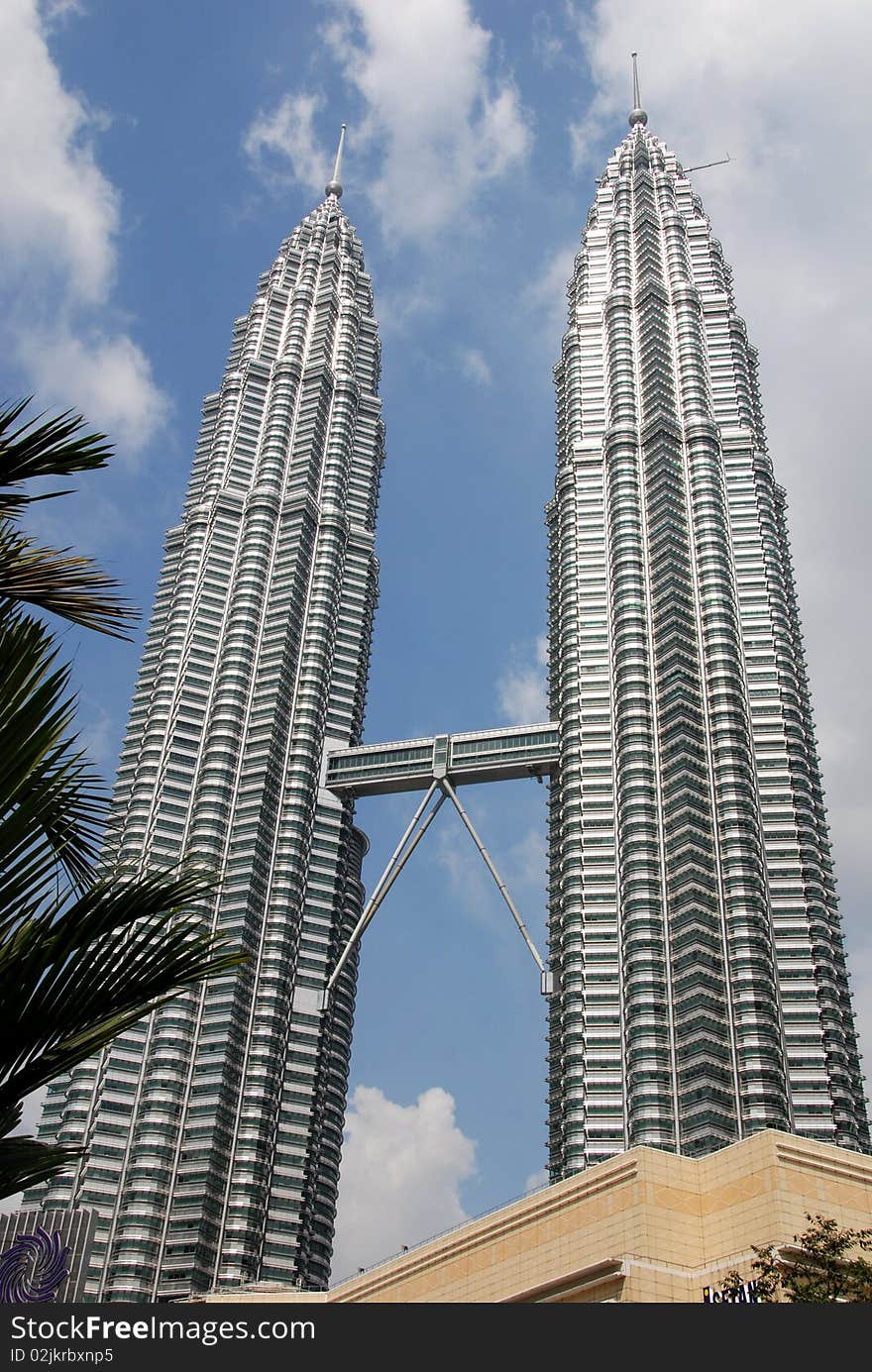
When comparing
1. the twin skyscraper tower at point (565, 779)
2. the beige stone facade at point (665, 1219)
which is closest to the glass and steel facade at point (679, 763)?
the twin skyscraper tower at point (565, 779)

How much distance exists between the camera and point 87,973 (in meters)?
7.98

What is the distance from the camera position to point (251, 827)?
13912 cm

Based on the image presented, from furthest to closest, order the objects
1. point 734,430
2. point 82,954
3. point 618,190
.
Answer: point 618,190 < point 734,430 < point 82,954

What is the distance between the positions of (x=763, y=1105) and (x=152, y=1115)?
54.9 metres

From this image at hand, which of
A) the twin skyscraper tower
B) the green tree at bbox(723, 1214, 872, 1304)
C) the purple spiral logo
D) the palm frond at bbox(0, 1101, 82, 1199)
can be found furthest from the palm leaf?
the purple spiral logo

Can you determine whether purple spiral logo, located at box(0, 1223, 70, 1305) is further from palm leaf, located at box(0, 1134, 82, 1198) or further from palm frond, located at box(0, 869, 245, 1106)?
palm frond, located at box(0, 869, 245, 1106)

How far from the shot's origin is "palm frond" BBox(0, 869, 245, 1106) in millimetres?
7824

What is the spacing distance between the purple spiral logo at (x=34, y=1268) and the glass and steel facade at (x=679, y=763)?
41.2 meters

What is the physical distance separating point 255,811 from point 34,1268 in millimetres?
56818

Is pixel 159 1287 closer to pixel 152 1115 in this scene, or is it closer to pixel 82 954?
pixel 152 1115

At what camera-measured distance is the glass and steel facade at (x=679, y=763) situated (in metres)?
109

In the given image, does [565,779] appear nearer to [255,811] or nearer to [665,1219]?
[255,811]

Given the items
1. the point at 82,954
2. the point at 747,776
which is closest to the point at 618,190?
the point at 747,776

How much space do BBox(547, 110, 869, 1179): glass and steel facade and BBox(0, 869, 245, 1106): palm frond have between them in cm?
10325
